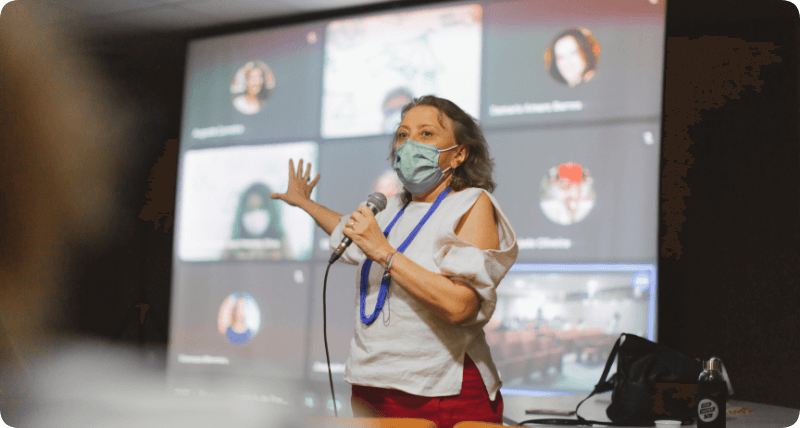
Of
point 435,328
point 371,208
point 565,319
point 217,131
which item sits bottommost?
point 565,319

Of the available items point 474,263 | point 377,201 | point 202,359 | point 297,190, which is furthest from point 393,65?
point 474,263

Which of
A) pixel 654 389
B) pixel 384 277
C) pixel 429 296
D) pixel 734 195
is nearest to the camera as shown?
pixel 429 296

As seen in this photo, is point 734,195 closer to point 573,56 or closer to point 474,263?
point 573,56

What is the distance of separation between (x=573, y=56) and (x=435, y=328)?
245 centimetres

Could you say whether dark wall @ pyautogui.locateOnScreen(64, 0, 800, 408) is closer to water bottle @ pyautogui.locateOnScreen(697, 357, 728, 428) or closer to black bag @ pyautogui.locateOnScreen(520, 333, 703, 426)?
black bag @ pyautogui.locateOnScreen(520, 333, 703, 426)

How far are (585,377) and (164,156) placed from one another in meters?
3.04

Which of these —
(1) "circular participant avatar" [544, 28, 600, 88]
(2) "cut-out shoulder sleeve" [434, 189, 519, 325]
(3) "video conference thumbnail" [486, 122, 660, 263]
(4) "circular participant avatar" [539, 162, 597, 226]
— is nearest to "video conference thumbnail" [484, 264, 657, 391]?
(3) "video conference thumbnail" [486, 122, 660, 263]

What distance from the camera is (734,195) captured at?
2.91 m

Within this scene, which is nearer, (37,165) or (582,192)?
(37,165)

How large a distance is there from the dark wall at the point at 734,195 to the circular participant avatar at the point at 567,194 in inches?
15.2

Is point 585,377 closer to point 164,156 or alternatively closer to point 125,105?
point 164,156

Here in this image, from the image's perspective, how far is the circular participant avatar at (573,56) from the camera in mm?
3184

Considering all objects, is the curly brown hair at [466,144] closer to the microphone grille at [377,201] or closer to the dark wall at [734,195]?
the microphone grille at [377,201]

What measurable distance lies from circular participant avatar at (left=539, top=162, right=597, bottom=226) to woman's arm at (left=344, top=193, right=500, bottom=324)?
204 centimetres
